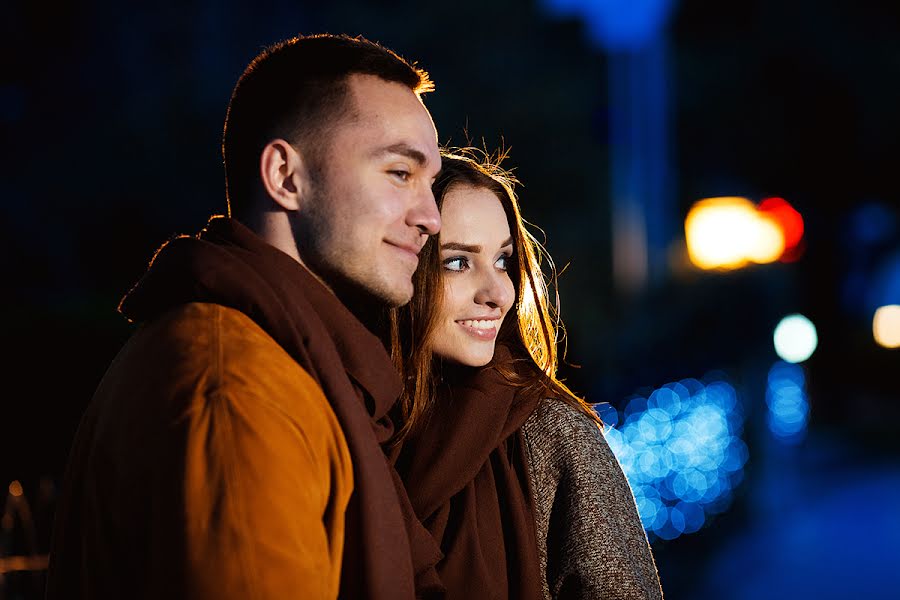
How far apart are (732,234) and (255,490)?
33.3 ft

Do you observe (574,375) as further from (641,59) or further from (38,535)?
(641,59)

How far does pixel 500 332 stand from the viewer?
325 cm

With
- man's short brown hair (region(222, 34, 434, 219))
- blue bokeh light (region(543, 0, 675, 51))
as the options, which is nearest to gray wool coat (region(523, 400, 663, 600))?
man's short brown hair (region(222, 34, 434, 219))

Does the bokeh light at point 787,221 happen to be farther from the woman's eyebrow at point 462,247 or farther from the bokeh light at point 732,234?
the woman's eyebrow at point 462,247

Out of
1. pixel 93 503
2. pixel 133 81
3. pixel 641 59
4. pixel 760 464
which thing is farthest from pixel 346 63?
pixel 641 59

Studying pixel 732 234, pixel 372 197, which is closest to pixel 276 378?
pixel 372 197

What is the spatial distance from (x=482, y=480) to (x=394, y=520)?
3.08 feet

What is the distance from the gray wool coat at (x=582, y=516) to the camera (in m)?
2.54

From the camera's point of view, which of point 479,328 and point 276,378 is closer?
point 276,378

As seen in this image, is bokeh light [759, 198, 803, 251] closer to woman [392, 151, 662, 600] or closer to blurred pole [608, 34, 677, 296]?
blurred pole [608, 34, 677, 296]

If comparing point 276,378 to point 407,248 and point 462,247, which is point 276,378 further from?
point 462,247

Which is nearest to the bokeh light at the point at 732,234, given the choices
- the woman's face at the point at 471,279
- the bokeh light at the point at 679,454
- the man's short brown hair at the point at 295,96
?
the bokeh light at the point at 679,454

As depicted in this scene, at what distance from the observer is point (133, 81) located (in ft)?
32.9

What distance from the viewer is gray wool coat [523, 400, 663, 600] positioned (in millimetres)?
2535
